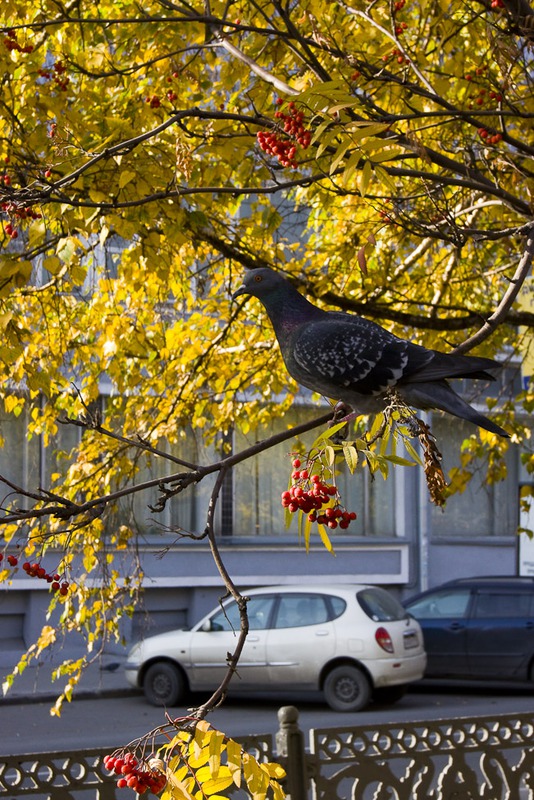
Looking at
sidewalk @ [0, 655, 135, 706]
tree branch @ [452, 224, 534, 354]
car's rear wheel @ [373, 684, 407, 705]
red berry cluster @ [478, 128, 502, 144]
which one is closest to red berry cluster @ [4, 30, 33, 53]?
red berry cluster @ [478, 128, 502, 144]

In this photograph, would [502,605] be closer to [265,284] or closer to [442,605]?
[442,605]

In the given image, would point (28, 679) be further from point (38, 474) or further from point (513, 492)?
point (513, 492)

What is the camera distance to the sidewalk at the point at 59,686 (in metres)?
15.0

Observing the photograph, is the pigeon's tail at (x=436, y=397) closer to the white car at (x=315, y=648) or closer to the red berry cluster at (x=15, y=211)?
the red berry cluster at (x=15, y=211)

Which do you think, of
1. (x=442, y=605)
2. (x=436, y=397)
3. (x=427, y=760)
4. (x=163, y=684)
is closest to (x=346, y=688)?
(x=163, y=684)

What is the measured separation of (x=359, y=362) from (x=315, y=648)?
1107 centimetres

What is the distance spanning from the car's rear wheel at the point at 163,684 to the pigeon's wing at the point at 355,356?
11.6m

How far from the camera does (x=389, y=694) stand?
1474 cm

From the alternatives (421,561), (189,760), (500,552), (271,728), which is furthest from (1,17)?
(500,552)

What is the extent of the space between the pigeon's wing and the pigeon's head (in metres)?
0.26

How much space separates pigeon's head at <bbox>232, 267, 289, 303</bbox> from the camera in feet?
13.3

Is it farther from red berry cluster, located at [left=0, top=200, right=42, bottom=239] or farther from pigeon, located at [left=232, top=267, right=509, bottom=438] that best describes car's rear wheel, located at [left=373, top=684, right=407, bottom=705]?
pigeon, located at [left=232, top=267, right=509, bottom=438]

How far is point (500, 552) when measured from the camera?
23.2m

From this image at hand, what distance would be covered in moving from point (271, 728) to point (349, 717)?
1326 mm
